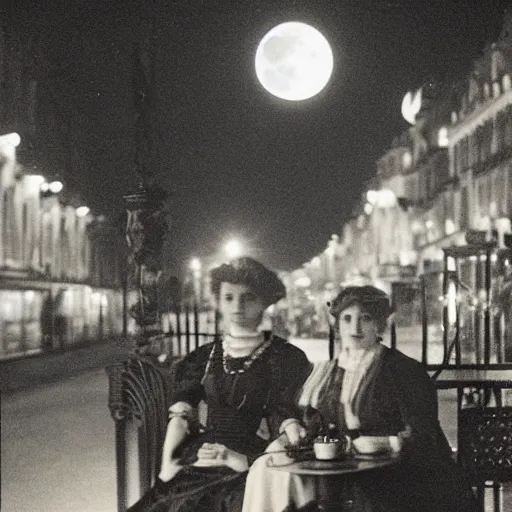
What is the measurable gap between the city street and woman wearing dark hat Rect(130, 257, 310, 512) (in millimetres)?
424

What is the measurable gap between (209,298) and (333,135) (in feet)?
5.17

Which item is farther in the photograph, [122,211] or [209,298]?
[122,211]

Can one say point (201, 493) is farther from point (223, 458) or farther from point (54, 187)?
point (54, 187)

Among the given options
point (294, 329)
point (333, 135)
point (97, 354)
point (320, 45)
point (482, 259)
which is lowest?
point (97, 354)

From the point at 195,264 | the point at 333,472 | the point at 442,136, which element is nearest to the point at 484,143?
the point at 442,136

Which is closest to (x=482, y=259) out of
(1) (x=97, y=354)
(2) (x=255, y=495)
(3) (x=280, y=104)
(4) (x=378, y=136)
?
(4) (x=378, y=136)

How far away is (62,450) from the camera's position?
8.52 meters

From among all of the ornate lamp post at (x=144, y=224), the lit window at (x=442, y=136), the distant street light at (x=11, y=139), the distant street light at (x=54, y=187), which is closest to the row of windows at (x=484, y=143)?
the lit window at (x=442, y=136)

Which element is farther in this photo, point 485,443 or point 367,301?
point 485,443

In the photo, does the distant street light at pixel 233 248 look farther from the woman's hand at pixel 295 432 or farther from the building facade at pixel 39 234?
the woman's hand at pixel 295 432

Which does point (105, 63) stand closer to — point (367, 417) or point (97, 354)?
point (367, 417)

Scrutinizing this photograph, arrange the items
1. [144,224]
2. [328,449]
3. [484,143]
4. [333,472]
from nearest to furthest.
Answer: [333,472] < [328,449] < [144,224] < [484,143]

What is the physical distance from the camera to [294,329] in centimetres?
521

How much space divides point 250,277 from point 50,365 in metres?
15.6
